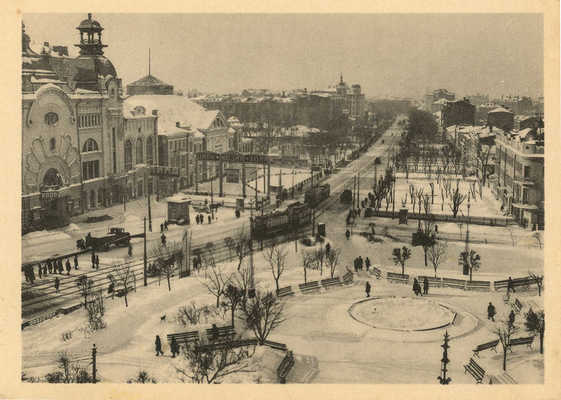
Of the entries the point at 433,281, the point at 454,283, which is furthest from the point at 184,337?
the point at 454,283

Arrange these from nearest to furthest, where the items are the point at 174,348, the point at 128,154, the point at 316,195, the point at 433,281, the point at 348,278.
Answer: the point at 174,348
the point at 433,281
the point at 348,278
the point at 128,154
the point at 316,195

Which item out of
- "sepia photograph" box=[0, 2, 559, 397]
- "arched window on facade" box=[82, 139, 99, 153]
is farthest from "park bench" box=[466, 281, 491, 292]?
"arched window on facade" box=[82, 139, 99, 153]

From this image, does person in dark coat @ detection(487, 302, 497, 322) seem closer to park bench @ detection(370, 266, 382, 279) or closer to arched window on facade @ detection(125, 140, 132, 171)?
park bench @ detection(370, 266, 382, 279)

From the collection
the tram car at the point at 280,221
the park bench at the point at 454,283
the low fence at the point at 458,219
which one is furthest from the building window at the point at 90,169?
the park bench at the point at 454,283

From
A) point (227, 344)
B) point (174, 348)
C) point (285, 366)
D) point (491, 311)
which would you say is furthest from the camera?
point (491, 311)

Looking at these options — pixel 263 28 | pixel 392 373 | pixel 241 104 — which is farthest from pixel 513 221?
pixel 241 104

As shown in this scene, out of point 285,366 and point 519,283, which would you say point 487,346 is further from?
point 285,366

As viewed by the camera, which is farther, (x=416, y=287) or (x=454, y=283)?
(x=454, y=283)

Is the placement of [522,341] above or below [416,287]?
below
